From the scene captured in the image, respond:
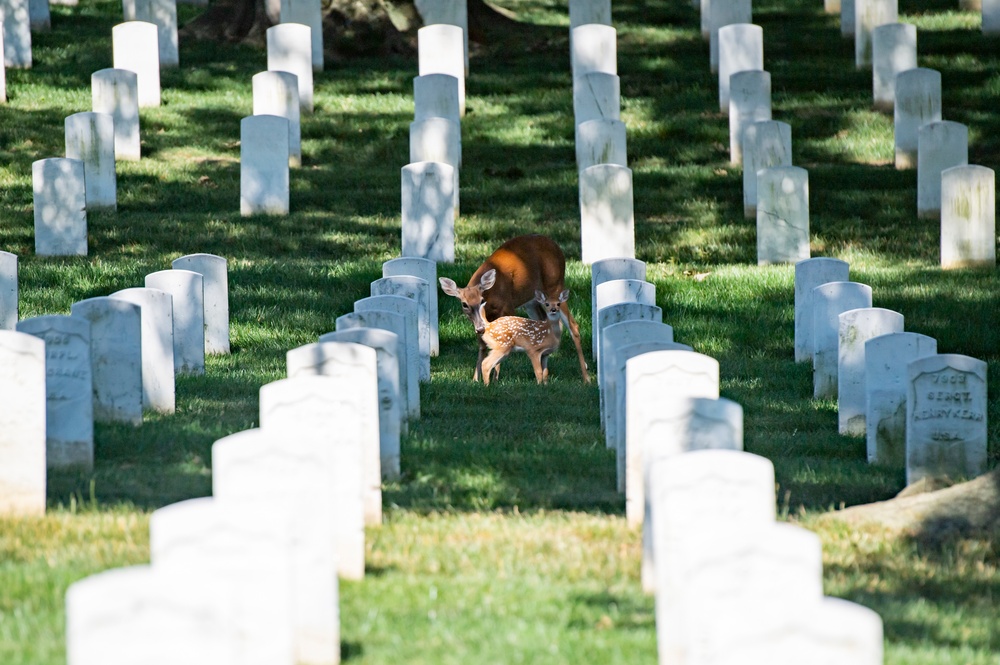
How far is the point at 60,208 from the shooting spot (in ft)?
42.1

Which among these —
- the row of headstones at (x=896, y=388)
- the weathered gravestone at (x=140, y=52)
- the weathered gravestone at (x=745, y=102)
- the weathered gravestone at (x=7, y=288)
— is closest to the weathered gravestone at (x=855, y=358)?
the row of headstones at (x=896, y=388)

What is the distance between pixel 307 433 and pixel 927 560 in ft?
8.33

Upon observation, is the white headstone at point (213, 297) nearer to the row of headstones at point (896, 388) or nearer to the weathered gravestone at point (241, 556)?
the row of headstones at point (896, 388)

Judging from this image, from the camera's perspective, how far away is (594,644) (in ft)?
14.1

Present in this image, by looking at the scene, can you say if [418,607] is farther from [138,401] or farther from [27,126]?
[27,126]

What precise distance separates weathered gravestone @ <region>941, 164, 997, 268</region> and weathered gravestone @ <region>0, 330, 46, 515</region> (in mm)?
8939

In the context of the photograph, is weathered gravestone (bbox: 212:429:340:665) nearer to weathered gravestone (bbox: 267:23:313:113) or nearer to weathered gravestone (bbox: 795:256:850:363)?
weathered gravestone (bbox: 795:256:850:363)

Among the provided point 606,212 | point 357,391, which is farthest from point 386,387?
point 606,212

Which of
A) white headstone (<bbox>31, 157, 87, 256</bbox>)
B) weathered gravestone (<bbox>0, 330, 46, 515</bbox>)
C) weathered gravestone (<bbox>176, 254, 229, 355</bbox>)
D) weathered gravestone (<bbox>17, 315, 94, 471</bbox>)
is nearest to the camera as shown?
weathered gravestone (<bbox>0, 330, 46, 515</bbox>)

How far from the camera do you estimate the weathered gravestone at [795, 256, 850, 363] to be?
1038 cm

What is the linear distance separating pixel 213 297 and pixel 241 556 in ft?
24.1

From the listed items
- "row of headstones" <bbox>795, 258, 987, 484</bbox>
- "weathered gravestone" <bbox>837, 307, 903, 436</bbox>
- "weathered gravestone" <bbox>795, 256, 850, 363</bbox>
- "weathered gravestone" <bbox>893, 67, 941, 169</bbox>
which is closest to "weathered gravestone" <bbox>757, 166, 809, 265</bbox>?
"weathered gravestone" <bbox>795, 256, 850, 363</bbox>

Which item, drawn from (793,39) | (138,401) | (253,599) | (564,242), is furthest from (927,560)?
(793,39)

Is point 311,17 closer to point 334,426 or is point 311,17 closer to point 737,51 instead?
point 737,51
